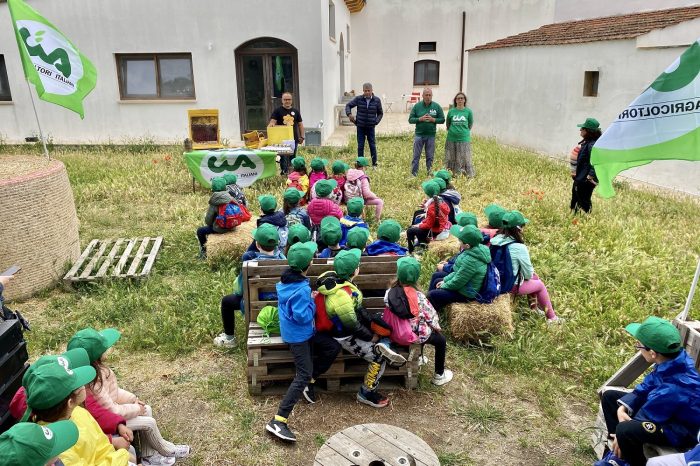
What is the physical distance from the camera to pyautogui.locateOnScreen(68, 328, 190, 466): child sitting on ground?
10.7 ft

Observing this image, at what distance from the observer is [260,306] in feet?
14.9

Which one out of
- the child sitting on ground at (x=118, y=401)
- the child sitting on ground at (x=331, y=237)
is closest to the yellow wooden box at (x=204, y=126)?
the child sitting on ground at (x=331, y=237)

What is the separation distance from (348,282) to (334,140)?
39.9ft

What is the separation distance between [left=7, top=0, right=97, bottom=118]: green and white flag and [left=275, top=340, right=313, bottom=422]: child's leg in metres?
4.84

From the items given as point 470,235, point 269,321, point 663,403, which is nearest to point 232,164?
point 269,321

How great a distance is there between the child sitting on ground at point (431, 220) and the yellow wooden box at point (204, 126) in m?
6.57

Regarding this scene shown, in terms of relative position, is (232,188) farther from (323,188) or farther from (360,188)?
(360,188)

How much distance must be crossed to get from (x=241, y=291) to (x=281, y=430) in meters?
1.40

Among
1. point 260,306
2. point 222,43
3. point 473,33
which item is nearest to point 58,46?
point 260,306

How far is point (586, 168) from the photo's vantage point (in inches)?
316

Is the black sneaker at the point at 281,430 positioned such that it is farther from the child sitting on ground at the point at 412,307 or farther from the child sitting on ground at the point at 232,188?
the child sitting on ground at the point at 232,188

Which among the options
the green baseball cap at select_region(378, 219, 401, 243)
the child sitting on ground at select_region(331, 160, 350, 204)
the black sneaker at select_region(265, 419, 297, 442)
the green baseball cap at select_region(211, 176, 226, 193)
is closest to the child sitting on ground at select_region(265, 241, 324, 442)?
the black sneaker at select_region(265, 419, 297, 442)

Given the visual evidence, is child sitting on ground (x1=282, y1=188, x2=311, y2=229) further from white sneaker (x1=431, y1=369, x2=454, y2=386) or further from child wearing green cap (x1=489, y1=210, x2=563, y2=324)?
white sneaker (x1=431, y1=369, x2=454, y2=386)

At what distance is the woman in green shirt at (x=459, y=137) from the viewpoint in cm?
1086
